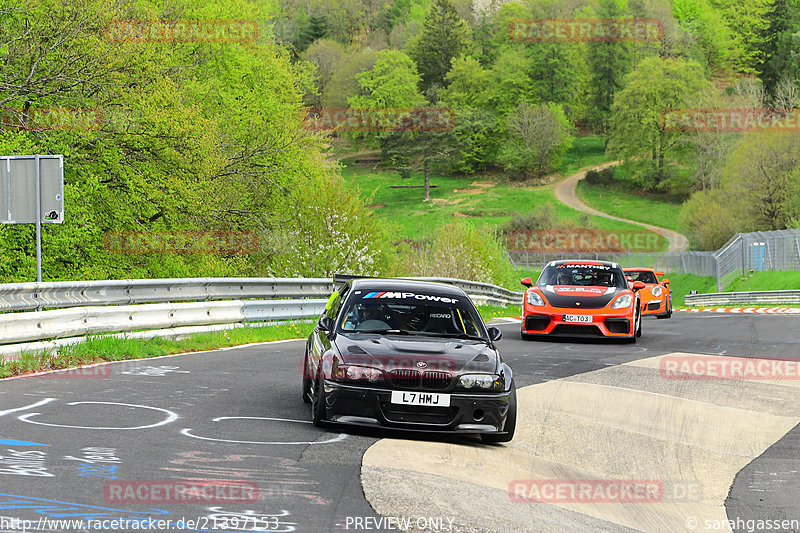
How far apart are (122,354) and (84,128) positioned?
48.8 ft

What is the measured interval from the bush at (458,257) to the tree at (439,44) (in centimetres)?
11172

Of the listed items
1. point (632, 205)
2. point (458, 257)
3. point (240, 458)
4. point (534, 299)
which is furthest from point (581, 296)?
point (632, 205)

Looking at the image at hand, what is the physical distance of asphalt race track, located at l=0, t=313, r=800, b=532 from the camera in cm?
518

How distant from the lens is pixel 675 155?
387ft

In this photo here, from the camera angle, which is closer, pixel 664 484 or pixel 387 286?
pixel 664 484

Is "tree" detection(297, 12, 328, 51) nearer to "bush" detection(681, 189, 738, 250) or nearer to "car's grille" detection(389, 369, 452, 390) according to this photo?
"bush" detection(681, 189, 738, 250)

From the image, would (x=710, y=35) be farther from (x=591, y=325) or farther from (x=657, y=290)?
(x=591, y=325)

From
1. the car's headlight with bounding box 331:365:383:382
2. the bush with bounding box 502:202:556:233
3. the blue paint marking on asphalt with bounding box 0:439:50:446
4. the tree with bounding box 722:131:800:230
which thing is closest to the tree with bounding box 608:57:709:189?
the bush with bounding box 502:202:556:233

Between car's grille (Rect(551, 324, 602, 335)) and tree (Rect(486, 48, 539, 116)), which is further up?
tree (Rect(486, 48, 539, 116))

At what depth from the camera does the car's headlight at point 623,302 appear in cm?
1792

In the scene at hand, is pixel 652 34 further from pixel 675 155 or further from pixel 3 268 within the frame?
pixel 3 268

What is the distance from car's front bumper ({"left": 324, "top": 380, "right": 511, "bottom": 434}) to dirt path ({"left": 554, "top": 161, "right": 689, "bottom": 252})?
279 ft

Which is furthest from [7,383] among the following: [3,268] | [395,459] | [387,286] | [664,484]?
[3,268]

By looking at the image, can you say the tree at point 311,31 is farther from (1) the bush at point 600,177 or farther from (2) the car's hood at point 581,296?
(2) the car's hood at point 581,296
